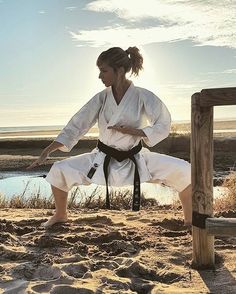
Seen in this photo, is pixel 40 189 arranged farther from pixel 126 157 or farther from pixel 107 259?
pixel 107 259

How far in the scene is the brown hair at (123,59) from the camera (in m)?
5.64

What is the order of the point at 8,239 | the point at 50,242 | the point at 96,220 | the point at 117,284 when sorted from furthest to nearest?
the point at 96,220 < the point at 8,239 < the point at 50,242 < the point at 117,284

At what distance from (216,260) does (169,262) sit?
1.23 feet

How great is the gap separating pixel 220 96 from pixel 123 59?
75.9 inches

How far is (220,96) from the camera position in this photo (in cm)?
394

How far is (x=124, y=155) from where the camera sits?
5.61 metres

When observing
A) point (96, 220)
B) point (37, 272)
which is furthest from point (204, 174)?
point (96, 220)

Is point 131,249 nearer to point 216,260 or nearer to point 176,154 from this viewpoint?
point 216,260

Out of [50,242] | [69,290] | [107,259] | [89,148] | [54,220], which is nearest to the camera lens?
[69,290]

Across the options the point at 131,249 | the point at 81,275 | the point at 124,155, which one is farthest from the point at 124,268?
the point at 124,155

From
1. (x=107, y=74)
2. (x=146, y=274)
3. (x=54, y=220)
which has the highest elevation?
(x=107, y=74)

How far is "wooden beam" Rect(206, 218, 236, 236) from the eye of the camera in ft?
12.9

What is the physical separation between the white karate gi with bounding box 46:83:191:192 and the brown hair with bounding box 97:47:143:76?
19 cm

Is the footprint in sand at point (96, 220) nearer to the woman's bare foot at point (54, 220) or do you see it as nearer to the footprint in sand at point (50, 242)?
the woman's bare foot at point (54, 220)
